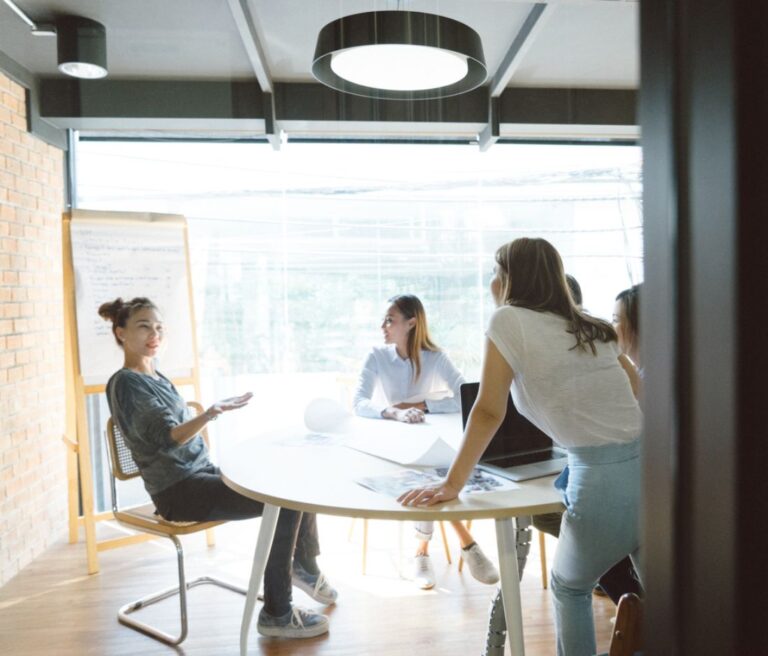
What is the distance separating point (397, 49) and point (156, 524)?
5.80 feet

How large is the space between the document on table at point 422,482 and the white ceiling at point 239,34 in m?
1.67

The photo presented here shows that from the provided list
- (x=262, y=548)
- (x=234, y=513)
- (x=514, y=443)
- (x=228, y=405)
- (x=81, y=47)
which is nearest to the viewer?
(x=514, y=443)

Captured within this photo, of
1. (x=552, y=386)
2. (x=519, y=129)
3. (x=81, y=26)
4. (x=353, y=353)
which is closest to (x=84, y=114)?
(x=81, y=26)

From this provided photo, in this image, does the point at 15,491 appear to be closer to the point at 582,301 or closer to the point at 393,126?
the point at 393,126

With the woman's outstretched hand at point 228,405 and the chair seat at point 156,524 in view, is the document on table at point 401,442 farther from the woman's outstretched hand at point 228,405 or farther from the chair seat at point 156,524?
Result: the chair seat at point 156,524

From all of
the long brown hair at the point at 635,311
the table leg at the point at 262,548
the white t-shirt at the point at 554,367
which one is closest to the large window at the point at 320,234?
the white t-shirt at the point at 554,367

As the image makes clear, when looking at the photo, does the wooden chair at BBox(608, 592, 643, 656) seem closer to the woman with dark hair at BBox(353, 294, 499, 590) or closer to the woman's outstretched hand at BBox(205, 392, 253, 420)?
the woman's outstretched hand at BBox(205, 392, 253, 420)

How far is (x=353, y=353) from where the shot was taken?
3.01 metres

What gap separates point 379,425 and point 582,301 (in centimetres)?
110

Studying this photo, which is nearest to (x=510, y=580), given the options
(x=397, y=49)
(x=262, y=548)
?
(x=262, y=548)

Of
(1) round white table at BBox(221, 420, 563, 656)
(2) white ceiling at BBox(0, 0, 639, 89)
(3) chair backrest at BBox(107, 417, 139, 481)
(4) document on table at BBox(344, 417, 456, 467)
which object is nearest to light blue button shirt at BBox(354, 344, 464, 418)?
(4) document on table at BBox(344, 417, 456, 467)

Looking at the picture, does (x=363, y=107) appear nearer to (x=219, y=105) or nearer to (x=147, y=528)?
(x=219, y=105)

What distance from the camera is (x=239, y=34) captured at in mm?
2789

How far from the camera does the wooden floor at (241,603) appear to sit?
2.17 meters
